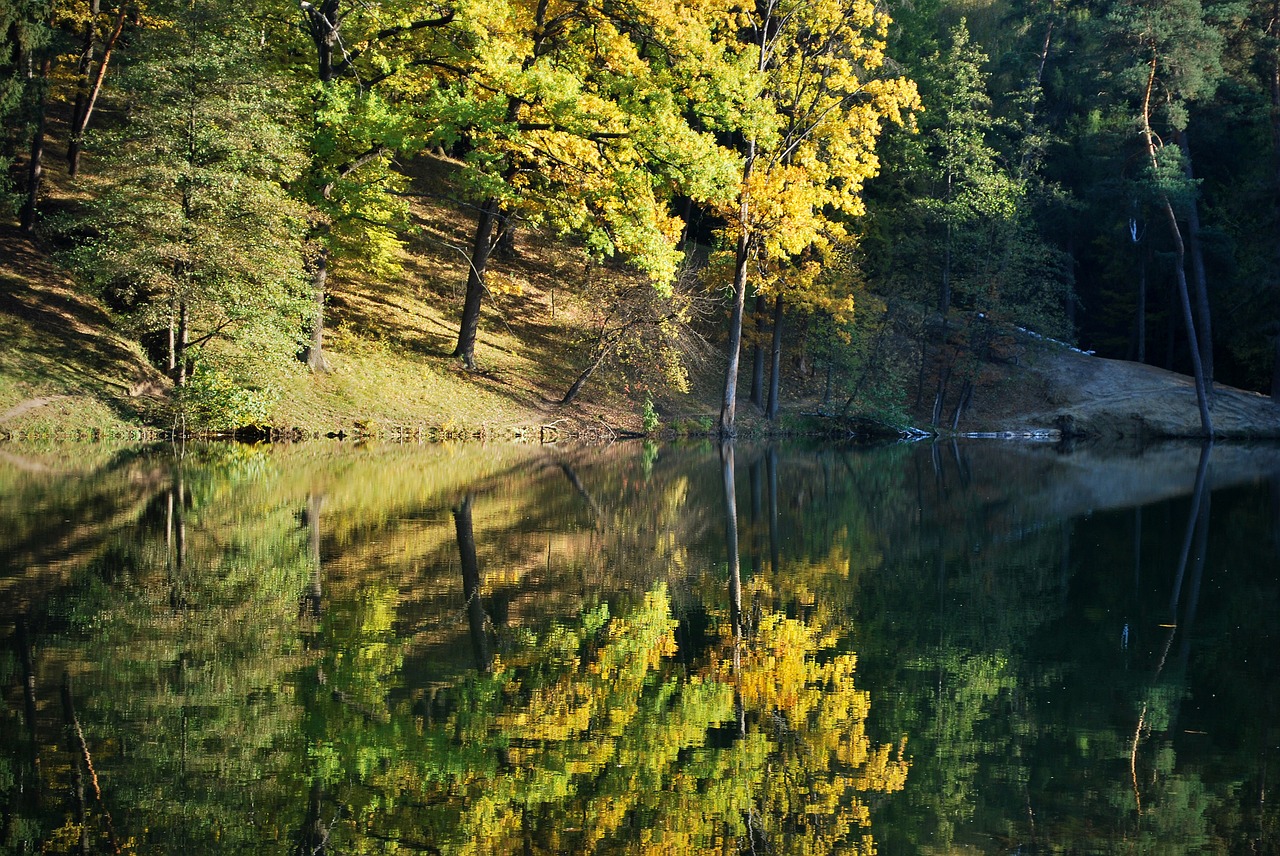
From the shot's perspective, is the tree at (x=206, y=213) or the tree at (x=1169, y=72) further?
the tree at (x=1169, y=72)

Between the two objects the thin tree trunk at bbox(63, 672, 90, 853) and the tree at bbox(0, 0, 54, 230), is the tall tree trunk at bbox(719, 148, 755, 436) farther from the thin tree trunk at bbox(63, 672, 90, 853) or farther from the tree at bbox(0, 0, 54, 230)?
the thin tree trunk at bbox(63, 672, 90, 853)

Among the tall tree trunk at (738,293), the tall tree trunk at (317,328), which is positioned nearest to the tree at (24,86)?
the tall tree trunk at (317,328)

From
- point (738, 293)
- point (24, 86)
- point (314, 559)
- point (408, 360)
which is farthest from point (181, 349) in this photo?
point (314, 559)

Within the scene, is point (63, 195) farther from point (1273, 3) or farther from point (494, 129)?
point (1273, 3)

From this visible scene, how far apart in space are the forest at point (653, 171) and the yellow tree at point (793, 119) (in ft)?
0.33

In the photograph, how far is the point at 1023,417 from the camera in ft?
131

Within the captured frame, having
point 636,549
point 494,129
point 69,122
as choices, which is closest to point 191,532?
point 636,549

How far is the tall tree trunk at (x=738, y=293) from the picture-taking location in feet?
96.3

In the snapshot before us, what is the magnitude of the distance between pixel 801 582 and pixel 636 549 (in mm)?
2331

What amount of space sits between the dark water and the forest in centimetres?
998

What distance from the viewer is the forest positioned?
2353 cm

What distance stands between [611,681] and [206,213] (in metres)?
19.2

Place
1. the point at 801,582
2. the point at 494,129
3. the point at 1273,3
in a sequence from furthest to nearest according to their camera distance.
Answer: the point at 1273,3 → the point at 494,129 → the point at 801,582

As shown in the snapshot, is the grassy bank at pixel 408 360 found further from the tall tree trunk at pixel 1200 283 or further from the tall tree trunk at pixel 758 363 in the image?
the tall tree trunk at pixel 1200 283
